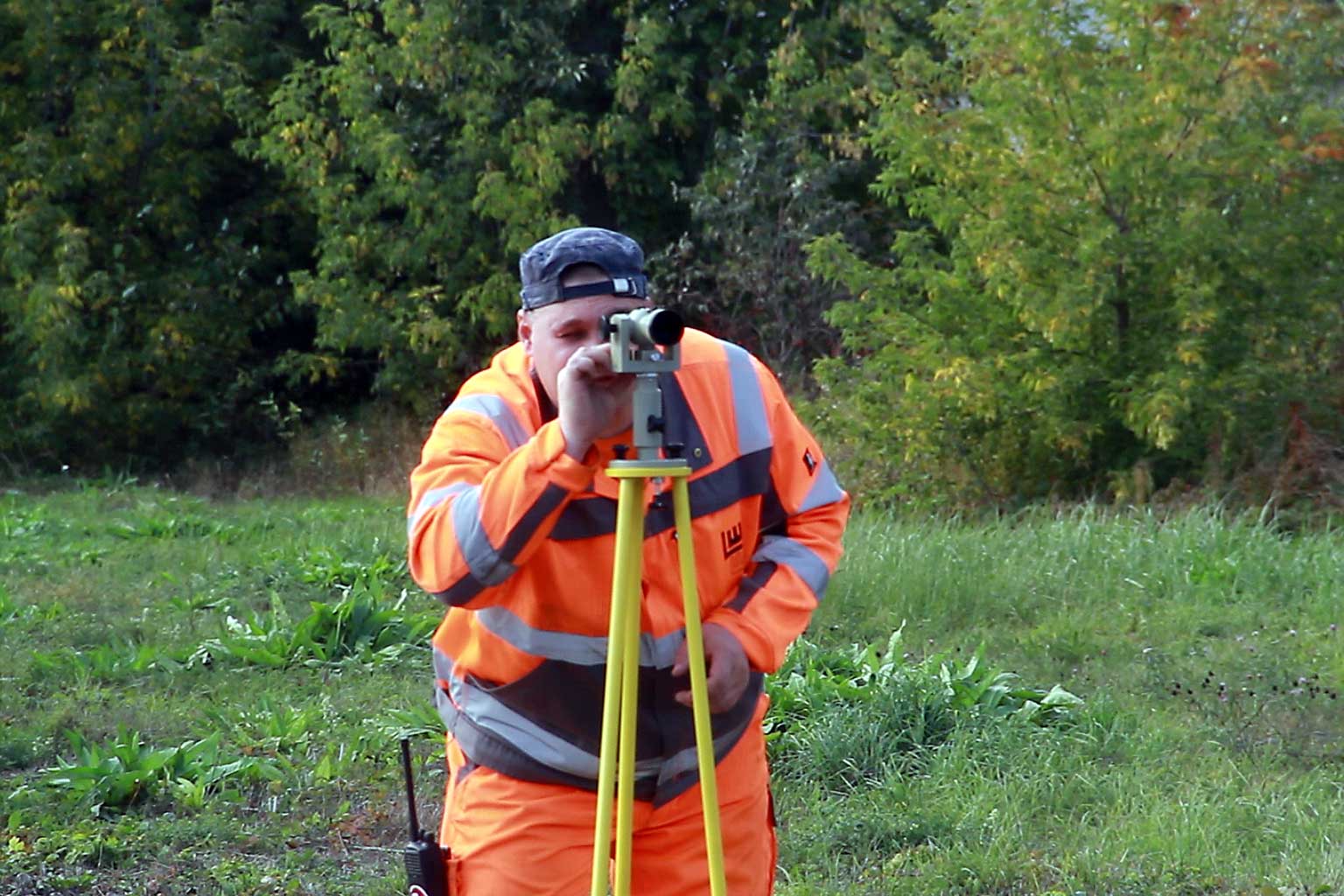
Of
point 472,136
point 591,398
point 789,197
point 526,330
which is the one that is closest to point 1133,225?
point 789,197

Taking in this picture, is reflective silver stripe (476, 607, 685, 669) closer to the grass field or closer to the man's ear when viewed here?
the man's ear

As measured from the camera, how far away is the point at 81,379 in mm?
17016

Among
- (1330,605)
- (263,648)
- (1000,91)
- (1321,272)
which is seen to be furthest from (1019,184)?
(263,648)

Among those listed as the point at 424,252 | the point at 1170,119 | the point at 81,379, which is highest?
the point at 1170,119

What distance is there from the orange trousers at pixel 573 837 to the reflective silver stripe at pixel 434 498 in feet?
1.63

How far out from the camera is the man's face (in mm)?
2732

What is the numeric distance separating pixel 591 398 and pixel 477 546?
1.06 ft

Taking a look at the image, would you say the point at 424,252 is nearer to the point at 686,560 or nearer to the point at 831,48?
the point at 831,48

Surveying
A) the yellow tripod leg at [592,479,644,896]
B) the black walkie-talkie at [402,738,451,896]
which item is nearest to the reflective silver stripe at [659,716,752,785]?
the yellow tripod leg at [592,479,644,896]

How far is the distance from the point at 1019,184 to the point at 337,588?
5145mm

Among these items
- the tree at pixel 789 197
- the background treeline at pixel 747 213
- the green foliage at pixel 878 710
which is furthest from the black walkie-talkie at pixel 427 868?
the tree at pixel 789 197

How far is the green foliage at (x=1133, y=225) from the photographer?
10539 millimetres

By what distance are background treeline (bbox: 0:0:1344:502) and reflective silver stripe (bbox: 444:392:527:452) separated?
26.9 feet

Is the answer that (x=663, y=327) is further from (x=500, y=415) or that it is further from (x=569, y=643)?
(x=569, y=643)
